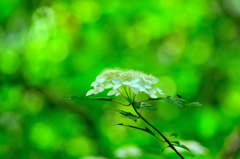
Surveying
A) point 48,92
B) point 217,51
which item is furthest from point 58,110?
point 217,51

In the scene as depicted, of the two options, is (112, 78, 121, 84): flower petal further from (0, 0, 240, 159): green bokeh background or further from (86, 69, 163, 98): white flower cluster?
(0, 0, 240, 159): green bokeh background

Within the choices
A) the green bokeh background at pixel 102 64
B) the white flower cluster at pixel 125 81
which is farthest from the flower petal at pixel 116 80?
the green bokeh background at pixel 102 64

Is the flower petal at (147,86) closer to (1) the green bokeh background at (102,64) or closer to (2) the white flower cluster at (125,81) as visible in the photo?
(2) the white flower cluster at (125,81)

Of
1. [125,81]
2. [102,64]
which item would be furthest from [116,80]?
[102,64]

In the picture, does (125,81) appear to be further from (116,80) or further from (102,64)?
(102,64)

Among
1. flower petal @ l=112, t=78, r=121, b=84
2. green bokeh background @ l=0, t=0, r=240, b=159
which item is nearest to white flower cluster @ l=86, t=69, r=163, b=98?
flower petal @ l=112, t=78, r=121, b=84

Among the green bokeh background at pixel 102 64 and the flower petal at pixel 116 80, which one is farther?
the green bokeh background at pixel 102 64

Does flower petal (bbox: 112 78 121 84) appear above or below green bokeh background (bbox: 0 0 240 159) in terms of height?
below

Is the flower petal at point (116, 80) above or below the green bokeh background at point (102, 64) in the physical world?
below

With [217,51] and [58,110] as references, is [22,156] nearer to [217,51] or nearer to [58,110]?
[58,110]
